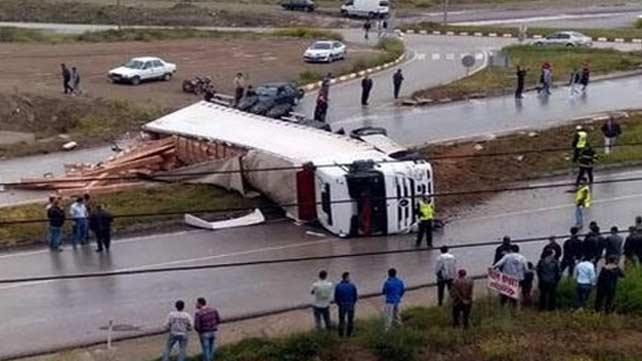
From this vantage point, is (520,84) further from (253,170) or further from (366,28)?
(366,28)

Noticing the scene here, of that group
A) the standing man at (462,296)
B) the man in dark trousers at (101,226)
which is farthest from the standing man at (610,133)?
the man in dark trousers at (101,226)

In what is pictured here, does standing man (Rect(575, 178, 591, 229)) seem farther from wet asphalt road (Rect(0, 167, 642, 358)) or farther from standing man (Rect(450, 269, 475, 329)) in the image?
standing man (Rect(450, 269, 475, 329))

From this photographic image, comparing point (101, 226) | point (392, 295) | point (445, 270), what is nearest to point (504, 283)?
point (445, 270)

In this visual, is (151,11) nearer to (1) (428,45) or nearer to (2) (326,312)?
(1) (428,45)

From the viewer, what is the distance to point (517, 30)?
74000mm

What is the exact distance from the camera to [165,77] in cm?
5197

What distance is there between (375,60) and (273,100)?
55.7 feet

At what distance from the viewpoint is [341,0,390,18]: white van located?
82688mm

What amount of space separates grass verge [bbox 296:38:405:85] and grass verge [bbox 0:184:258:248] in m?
20.6

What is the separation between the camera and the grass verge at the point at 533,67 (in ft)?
156

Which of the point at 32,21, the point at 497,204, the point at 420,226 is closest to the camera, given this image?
the point at 420,226

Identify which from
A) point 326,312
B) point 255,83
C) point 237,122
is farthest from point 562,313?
point 255,83

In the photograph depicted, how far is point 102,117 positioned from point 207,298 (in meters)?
19.7

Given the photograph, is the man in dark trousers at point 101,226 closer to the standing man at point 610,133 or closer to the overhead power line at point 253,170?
the overhead power line at point 253,170
